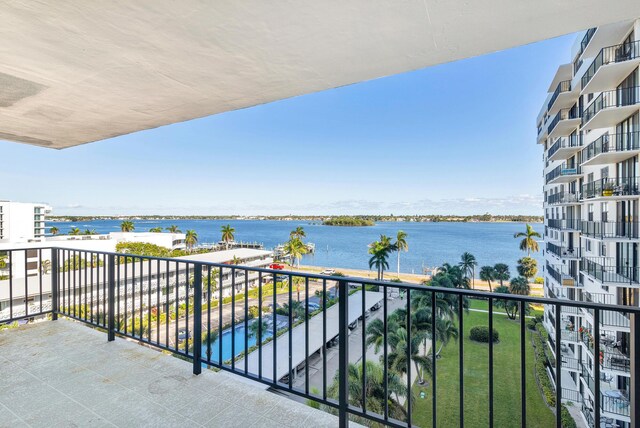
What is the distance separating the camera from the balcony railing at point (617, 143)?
10.8 m

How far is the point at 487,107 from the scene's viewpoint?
129ft

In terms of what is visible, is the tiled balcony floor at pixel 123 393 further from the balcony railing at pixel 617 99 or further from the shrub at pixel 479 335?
the shrub at pixel 479 335

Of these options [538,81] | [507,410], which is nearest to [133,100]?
[507,410]

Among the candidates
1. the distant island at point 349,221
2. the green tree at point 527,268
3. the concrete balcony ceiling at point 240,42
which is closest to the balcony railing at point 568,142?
the green tree at point 527,268

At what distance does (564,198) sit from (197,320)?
22.4 metres

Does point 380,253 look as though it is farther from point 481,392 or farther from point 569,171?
point 481,392

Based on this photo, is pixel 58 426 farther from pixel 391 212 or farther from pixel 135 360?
pixel 391 212

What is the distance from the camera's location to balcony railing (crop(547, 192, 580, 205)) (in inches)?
671

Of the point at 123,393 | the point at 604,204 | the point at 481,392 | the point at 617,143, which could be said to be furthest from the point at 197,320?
the point at 604,204

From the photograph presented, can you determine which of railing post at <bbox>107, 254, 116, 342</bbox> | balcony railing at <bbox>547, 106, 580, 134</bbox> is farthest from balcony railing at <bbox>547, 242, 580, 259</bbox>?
railing post at <bbox>107, 254, 116, 342</bbox>

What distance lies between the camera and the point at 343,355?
1773 mm

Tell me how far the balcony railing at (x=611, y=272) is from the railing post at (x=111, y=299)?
14876 mm

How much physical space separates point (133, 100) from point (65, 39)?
87cm

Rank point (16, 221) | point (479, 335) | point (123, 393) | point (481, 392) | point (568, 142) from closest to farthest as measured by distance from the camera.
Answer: point (123, 393)
point (481, 392)
point (568, 142)
point (479, 335)
point (16, 221)
